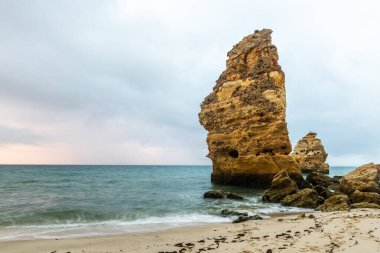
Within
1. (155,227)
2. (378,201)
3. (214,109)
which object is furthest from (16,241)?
(214,109)

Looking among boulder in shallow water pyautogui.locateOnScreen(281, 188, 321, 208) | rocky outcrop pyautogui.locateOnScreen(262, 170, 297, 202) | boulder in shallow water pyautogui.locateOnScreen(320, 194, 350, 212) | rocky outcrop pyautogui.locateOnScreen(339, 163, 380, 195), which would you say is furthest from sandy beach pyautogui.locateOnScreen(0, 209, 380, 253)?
rocky outcrop pyautogui.locateOnScreen(339, 163, 380, 195)

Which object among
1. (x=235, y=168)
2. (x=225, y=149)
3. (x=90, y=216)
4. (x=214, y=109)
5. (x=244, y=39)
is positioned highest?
(x=244, y=39)

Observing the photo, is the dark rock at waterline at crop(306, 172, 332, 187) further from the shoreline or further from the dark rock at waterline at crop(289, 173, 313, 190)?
the shoreline

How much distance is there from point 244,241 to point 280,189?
14.1m

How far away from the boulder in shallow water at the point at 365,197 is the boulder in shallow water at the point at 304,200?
81.9 inches

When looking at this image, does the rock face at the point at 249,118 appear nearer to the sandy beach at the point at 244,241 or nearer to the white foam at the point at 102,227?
the white foam at the point at 102,227

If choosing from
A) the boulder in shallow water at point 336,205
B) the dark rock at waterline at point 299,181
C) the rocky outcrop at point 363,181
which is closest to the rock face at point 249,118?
the dark rock at waterline at point 299,181

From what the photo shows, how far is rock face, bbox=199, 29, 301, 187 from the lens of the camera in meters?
31.3

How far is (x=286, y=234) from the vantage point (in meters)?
9.65

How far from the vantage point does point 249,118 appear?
107 feet

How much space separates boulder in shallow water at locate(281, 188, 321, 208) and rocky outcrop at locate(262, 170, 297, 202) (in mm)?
1301

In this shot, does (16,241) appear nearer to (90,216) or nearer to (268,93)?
(90,216)

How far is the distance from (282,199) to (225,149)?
569 inches

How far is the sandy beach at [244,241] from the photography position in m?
7.99
